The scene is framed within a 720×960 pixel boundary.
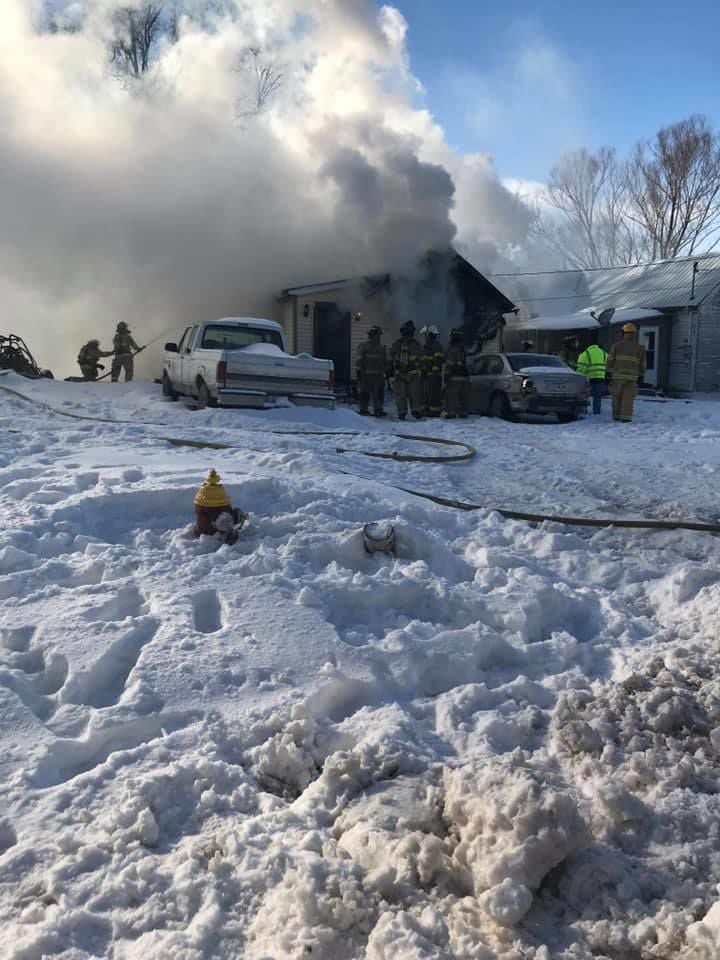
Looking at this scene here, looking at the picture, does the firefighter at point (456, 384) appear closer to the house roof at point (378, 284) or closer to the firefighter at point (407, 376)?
the firefighter at point (407, 376)

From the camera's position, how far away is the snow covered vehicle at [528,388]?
13.5 m

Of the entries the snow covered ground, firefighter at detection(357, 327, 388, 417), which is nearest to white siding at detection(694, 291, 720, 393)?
firefighter at detection(357, 327, 388, 417)

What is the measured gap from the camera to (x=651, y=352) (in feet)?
79.8

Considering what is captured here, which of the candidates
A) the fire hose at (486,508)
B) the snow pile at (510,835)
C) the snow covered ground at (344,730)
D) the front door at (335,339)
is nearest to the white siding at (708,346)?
the front door at (335,339)

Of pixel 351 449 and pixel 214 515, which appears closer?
pixel 214 515

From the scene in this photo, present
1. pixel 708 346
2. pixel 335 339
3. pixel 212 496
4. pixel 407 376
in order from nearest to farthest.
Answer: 1. pixel 212 496
2. pixel 407 376
3. pixel 335 339
4. pixel 708 346

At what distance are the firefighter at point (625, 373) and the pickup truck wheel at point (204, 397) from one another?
6.56 meters

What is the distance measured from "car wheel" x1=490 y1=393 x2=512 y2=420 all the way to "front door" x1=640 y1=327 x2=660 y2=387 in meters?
11.6

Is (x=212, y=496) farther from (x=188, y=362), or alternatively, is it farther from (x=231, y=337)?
(x=231, y=337)

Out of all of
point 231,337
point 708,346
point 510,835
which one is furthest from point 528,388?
point 708,346

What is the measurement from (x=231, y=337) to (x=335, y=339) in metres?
5.76

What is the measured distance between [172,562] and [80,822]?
1.95 meters

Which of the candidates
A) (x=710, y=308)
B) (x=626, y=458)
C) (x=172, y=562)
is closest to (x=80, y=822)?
(x=172, y=562)

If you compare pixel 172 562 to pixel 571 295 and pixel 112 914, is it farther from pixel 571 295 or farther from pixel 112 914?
pixel 571 295
